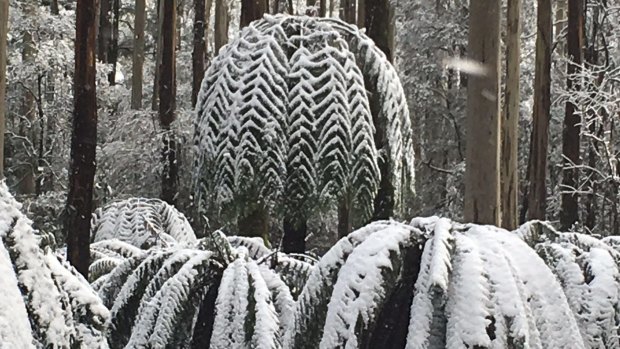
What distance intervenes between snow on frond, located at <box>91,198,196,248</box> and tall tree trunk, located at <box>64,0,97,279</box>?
75 cm

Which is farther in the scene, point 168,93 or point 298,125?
point 168,93

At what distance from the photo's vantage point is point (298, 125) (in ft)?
8.09

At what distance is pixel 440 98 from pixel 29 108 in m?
9.68

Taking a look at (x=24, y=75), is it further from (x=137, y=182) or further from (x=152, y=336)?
(x=152, y=336)

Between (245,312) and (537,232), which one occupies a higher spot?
(537,232)

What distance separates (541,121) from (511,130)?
11.0 feet

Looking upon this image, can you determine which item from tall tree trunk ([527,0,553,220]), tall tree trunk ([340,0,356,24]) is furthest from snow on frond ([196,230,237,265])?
tall tree trunk ([340,0,356,24])

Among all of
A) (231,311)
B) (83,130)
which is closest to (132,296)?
(231,311)

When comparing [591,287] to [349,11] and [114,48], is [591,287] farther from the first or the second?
[349,11]

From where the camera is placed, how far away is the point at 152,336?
1.39 meters

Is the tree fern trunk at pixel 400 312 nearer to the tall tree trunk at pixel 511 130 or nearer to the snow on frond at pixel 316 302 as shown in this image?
the snow on frond at pixel 316 302

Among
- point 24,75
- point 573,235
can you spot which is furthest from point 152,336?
point 24,75

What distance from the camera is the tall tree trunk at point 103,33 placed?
60.9 ft

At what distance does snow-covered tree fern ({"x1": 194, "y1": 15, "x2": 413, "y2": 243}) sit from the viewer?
8.00ft
